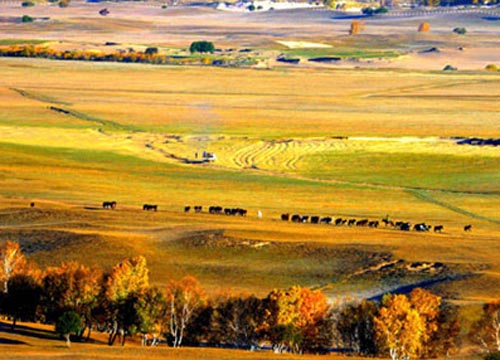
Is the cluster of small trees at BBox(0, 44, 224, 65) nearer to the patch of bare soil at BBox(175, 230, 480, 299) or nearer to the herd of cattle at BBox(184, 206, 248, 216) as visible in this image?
the herd of cattle at BBox(184, 206, 248, 216)

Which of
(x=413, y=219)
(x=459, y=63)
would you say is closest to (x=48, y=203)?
(x=413, y=219)

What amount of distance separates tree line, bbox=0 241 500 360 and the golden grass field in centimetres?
253

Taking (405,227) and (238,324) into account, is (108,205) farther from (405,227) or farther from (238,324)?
(238,324)

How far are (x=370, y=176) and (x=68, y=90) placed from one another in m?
46.2

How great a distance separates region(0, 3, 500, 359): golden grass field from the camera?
5709 centimetres

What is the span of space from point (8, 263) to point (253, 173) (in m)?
34.5

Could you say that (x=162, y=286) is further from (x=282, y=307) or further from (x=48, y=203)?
(x=48, y=203)

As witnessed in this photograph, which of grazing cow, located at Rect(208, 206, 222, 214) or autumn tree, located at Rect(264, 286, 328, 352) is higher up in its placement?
grazing cow, located at Rect(208, 206, 222, 214)

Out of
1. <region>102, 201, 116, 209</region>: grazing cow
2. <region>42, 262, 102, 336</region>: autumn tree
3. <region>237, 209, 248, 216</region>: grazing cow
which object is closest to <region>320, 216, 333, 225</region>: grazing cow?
<region>237, 209, 248, 216</region>: grazing cow

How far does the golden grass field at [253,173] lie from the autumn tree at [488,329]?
3492 mm

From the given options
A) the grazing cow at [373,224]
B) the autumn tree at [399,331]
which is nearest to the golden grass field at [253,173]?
the grazing cow at [373,224]

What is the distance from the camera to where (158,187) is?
261 feet

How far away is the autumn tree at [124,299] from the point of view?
47.6 meters

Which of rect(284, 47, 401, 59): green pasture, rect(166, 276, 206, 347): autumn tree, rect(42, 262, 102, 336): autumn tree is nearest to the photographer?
rect(166, 276, 206, 347): autumn tree
